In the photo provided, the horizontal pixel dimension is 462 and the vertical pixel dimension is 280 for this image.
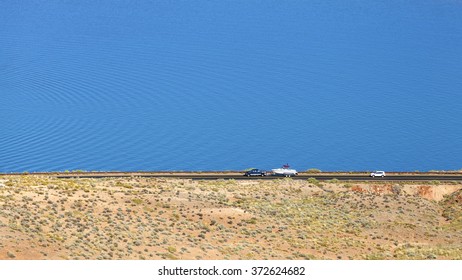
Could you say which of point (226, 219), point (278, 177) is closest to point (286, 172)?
point (278, 177)

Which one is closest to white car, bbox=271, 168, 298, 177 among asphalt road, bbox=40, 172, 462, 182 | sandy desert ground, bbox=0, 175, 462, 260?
asphalt road, bbox=40, 172, 462, 182

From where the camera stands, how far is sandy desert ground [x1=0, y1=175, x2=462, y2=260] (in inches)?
1951

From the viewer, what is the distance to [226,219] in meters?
59.2

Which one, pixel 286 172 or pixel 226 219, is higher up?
pixel 286 172

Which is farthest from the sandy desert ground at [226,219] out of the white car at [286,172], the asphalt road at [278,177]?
the white car at [286,172]

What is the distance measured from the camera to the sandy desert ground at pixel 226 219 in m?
49.6

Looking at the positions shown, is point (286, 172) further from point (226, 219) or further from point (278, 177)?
point (226, 219)

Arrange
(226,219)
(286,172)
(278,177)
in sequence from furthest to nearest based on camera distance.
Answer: (286,172), (278,177), (226,219)

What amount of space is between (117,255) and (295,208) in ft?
61.9

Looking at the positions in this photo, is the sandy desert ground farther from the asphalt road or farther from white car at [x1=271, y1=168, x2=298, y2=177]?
white car at [x1=271, y1=168, x2=298, y2=177]

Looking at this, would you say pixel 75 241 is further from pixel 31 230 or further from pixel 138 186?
pixel 138 186

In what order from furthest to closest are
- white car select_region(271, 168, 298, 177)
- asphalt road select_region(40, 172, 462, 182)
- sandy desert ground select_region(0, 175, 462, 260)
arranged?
white car select_region(271, 168, 298, 177), asphalt road select_region(40, 172, 462, 182), sandy desert ground select_region(0, 175, 462, 260)

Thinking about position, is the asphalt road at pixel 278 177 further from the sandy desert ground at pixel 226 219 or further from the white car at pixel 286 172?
the sandy desert ground at pixel 226 219

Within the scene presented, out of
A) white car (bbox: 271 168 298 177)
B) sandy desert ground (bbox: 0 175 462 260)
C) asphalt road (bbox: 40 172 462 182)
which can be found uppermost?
white car (bbox: 271 168 298 177)
